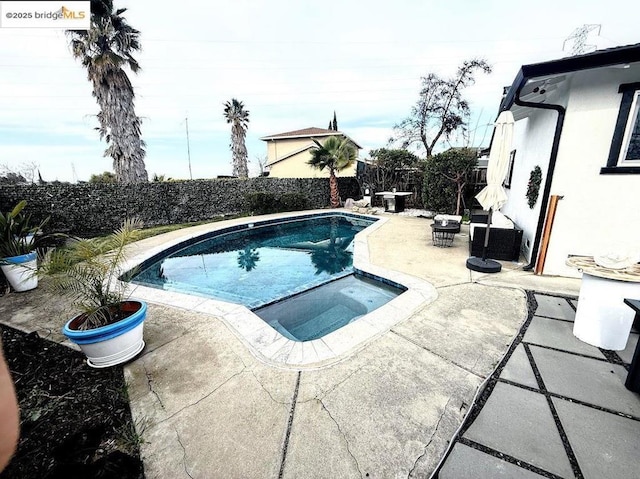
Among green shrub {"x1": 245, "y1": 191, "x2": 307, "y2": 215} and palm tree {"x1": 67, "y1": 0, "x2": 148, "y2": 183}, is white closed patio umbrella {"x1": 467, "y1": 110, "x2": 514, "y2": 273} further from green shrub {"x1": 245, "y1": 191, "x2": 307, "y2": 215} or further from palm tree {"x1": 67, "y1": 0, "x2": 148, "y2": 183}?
palm tree {"x1": 67, "y1": 0, "x2": 148, "y2": 183}

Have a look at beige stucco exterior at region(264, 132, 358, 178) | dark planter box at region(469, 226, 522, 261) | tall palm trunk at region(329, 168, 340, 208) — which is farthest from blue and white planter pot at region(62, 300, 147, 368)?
beige stucco exterior at region(264, 132, 358, 178)

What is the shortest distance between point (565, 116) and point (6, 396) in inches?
254

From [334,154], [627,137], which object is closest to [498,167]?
[627,137]

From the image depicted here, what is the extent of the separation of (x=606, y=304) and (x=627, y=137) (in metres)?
2.94

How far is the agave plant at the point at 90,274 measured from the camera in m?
2.71

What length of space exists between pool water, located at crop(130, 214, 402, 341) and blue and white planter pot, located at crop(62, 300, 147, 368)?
5.65 ft

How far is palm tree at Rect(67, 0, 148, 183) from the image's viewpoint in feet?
32.4

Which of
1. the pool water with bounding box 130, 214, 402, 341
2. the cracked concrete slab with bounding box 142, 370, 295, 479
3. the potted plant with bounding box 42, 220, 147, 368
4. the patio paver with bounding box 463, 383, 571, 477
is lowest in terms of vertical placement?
the pool water with bounding box 130, 214, 402, 341

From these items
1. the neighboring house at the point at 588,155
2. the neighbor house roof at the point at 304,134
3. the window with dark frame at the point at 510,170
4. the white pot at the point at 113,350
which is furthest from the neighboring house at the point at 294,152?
the white pot at the point at 113,350

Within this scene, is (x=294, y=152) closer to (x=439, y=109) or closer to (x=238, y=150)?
(x=238, y=150)

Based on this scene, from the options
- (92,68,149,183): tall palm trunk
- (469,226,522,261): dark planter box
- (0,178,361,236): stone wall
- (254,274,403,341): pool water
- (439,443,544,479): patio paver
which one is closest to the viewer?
(439,443,544,479): patio paver

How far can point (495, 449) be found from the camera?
6.05 ft

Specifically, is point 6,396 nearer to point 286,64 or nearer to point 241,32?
point 241,32

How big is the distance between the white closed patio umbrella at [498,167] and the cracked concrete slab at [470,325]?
1.01 meters
